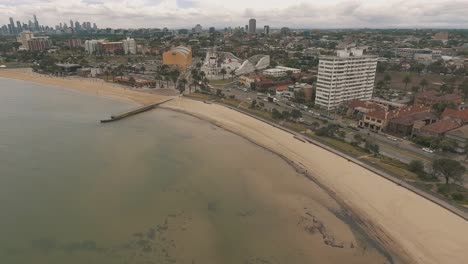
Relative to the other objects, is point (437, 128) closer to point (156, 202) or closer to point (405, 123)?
point (405, 123)

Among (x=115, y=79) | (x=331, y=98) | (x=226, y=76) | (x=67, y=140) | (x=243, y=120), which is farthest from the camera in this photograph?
(x=226, y=76)

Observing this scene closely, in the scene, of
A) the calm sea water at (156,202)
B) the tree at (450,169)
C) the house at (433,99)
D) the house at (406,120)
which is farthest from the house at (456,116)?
the calm sea water at (156,202)

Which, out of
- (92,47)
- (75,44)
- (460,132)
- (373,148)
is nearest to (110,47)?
(92,47)

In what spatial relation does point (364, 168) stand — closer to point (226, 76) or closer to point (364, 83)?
point (364, 83)

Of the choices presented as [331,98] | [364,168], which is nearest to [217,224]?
[364,168]

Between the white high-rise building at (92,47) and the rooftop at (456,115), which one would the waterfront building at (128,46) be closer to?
the white high-rise building at (92,47)

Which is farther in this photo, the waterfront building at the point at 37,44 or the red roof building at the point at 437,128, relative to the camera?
the waterfront building at the point at 37,44
